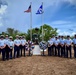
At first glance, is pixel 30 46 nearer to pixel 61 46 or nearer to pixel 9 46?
pixel 61 46

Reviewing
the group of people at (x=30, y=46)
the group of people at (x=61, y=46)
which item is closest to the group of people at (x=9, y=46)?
the group of people at (x=30, y=46)

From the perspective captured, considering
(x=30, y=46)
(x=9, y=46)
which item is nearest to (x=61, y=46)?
(x=30, y=46)

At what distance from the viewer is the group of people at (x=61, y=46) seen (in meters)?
17.8

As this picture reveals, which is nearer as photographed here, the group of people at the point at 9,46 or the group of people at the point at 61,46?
the group of people at the point at 9,46

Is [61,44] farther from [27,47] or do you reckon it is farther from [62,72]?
[62,72]

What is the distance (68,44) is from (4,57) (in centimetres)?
503

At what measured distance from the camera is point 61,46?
18484 millimetres

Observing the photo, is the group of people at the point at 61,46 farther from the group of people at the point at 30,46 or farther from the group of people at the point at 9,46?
the group of people at the point at 9,46

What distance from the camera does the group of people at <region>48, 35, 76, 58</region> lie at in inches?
699

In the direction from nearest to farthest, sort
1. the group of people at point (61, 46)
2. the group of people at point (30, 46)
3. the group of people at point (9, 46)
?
the group of people at point (9, 46) < the group of people at point (30, 46) < the group of people at point (61, 46)

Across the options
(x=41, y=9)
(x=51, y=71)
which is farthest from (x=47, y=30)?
(x=51, y=71)

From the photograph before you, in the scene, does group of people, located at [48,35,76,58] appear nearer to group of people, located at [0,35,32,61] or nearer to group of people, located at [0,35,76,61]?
group of people, located at [0,35,76,61]

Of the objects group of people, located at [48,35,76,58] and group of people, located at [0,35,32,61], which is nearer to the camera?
group of people, located at [0,35,32,61]

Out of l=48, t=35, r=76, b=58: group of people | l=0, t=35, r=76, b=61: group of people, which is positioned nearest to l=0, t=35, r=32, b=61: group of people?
l=0, t=35, r=76, b=61: group of people
